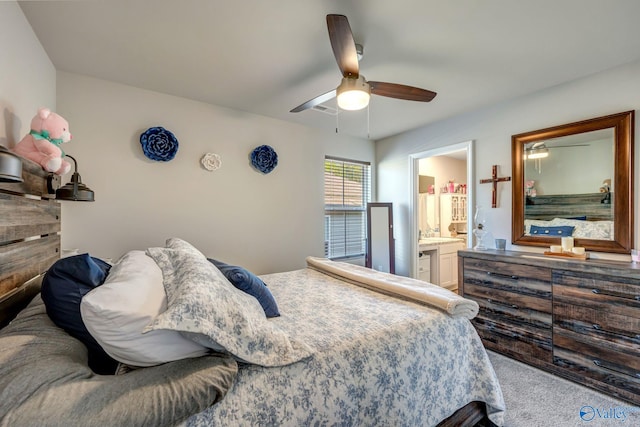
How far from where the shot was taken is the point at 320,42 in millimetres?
1923

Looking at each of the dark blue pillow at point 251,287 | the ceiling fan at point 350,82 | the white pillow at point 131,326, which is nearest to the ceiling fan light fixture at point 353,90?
the ceiling fan at point 350,82

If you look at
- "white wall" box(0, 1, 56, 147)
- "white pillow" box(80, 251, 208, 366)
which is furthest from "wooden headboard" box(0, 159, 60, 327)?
"white pillow" box(80, 251, 208, 366)

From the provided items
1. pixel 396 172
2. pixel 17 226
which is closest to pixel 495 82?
pixel 396 172

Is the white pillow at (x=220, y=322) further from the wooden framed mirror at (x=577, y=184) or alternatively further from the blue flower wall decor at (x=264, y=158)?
the wooden framed mirror at (x=577, y=184)

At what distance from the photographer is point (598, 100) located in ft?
7.79

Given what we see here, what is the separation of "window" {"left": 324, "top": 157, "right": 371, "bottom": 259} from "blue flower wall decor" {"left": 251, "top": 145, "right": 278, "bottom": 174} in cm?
90

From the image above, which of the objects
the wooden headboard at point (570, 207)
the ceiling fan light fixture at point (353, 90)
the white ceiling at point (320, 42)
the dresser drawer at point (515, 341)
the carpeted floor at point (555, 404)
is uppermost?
the white ceiling at point (320, 42)

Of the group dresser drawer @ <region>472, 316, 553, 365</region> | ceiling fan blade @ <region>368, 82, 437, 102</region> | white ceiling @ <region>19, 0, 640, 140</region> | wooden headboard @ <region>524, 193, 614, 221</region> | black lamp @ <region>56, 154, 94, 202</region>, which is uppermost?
white ceiling @ <region>19, 0, 640, 140</region>

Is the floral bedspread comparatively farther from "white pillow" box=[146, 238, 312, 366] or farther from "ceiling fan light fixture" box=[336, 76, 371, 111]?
"ceiling fan light fixture" box=[336, 76, 371, 111]

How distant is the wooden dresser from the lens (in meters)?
1.93

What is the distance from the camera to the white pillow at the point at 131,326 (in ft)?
2.75

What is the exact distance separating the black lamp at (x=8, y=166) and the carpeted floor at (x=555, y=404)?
2.76 m

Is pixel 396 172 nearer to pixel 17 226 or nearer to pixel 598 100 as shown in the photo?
pixel 598 100

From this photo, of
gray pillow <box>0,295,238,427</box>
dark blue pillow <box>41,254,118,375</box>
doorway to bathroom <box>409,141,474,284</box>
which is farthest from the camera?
doorway to bathroom <box>409,141,474,284</box>
